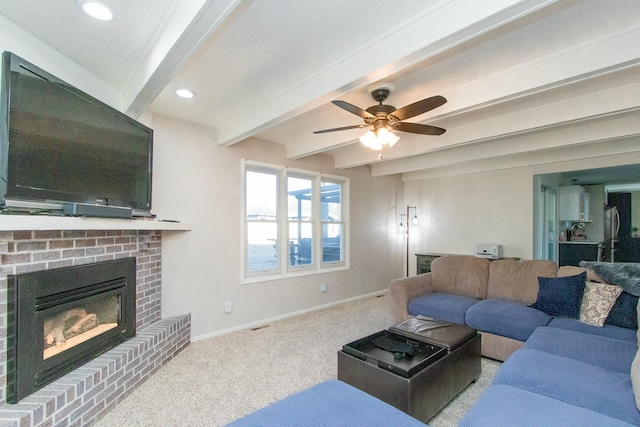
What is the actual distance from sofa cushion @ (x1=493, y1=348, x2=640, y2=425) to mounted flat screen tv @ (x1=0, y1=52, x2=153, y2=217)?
279 centimetres

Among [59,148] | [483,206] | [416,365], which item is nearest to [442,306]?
[416,365]

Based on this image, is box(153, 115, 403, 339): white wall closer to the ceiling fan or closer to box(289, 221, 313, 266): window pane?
box(289, 221, 313, 266): window pane

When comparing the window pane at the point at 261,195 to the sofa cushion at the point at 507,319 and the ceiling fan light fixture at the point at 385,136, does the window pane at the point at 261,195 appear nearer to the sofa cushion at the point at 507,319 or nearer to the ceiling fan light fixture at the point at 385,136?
the ceiling fan light fixture at the point at 385,136

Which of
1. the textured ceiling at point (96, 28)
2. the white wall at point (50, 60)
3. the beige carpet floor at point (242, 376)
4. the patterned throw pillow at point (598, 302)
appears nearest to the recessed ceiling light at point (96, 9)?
the textured ceiling at point (96, 28)

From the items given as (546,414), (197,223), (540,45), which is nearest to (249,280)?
(197,223)

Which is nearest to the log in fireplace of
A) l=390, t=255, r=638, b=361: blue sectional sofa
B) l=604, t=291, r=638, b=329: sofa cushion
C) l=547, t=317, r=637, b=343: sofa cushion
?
l=390, t=255, r=638, b=361: blue sectional sofa

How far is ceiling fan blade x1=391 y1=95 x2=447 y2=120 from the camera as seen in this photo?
2228 mm

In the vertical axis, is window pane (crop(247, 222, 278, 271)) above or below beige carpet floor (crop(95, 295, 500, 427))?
above

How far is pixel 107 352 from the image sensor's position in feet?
7.81

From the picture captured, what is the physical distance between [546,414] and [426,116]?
2.40 m

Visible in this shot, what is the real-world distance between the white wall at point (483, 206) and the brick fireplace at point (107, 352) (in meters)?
4.81

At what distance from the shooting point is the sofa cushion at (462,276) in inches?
144

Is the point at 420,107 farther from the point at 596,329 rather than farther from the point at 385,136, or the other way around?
the point at 596,329

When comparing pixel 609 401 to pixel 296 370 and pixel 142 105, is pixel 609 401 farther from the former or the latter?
pixel 142 105
